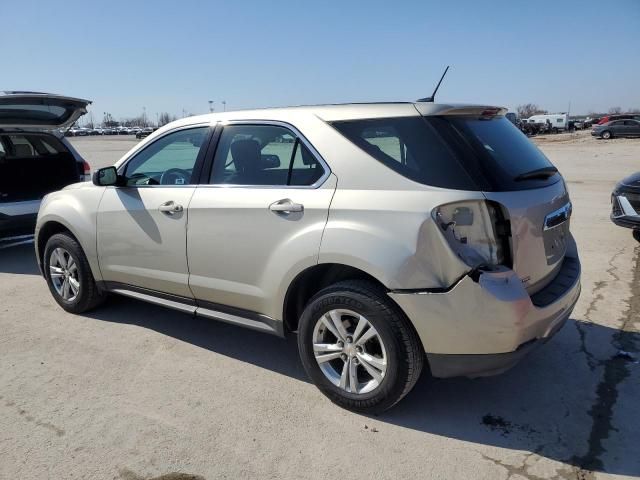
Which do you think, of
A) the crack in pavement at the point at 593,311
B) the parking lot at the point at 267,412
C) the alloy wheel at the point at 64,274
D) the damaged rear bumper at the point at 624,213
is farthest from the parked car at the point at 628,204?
the alloy wheel at the point at 64,274

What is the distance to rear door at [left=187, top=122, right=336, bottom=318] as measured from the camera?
3.07m

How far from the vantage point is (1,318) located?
4.71 metres

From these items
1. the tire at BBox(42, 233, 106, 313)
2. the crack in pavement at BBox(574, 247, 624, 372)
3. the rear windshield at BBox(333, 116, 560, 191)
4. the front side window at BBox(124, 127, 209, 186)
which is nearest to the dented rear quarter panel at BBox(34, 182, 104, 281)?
the tire at BBox(42, 233, 106, 313)

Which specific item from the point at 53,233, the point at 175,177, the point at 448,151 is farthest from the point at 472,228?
the point at 53,233

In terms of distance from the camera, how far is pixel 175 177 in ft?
13.0

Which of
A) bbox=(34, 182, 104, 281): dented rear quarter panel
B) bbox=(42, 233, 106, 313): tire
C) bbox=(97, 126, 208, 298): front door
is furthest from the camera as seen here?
bbox=(42, 233, 106, 313): tire

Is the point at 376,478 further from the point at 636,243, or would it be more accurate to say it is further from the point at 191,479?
the point at 636,243

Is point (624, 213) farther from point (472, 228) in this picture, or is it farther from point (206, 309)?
point (206, 309)

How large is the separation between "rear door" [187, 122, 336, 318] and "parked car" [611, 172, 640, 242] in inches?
196

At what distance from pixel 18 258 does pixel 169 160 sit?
4.31 m

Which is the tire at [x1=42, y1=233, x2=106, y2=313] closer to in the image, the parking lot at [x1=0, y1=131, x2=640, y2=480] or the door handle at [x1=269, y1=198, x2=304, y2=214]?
the parking lot at [x1=0, y1=131, x2=640, y2=480]

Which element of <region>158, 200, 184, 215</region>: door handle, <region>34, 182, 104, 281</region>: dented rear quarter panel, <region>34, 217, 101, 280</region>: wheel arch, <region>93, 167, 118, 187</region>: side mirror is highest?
<region>93, 167, 118, 187</region>: side mirror

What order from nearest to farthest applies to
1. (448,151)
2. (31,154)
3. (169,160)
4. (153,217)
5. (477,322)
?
1. (477,322)
2. (448,151)
3. (153,217)
4. (169,160)
5. (31,154)

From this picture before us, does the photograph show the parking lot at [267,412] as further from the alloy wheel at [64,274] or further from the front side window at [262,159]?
the front side window at [262,159]
